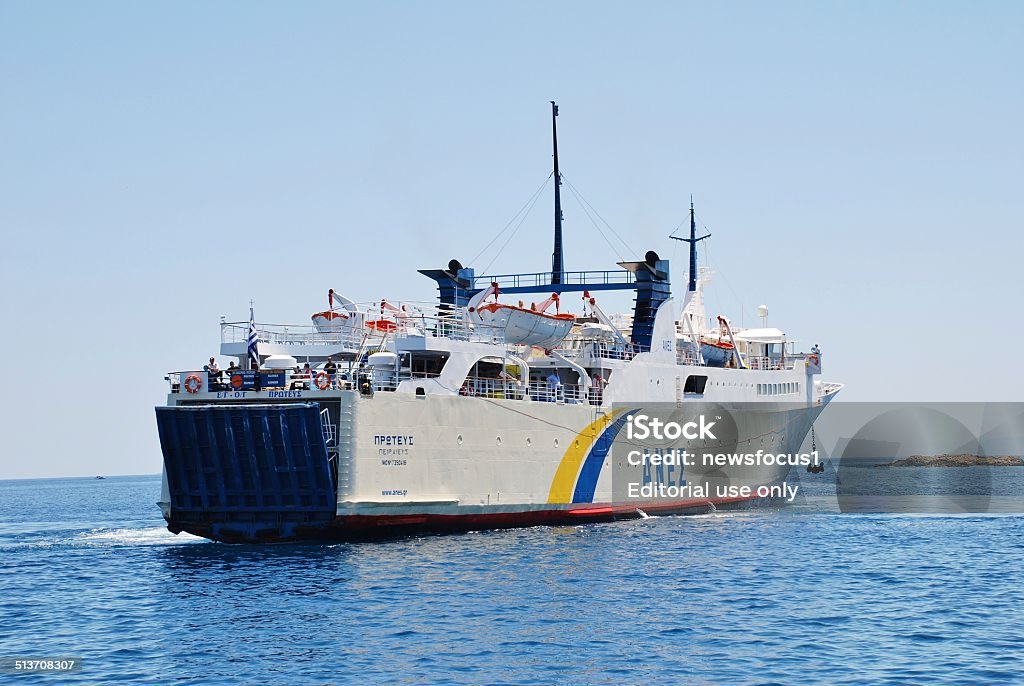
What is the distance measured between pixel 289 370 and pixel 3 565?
31.8 ft

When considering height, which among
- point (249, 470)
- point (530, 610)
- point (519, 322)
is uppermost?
point (519, 322)

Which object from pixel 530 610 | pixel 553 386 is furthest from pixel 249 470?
pixel 553 386

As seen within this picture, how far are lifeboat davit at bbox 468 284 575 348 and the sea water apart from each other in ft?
22.3

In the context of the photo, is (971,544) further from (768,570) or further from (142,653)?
(142,653)

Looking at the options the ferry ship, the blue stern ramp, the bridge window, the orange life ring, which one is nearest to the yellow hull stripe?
the ferry ship

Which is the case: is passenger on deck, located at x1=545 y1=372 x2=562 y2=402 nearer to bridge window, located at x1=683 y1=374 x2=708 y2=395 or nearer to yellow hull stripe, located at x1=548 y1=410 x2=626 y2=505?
yellow hull stripe, located at x1=548 y1=410 x2=626 y2=505

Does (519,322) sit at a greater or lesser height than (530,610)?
greater

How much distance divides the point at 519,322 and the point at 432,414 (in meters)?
7.04

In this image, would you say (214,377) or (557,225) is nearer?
(214,377)

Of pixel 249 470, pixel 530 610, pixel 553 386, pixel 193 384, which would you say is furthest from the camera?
pixel 553 386

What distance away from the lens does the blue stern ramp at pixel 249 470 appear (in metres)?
30.7

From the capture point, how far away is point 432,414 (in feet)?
111

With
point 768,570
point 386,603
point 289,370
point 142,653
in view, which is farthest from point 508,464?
point 142,653

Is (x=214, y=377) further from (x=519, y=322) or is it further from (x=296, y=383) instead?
(x=519, y=322)
